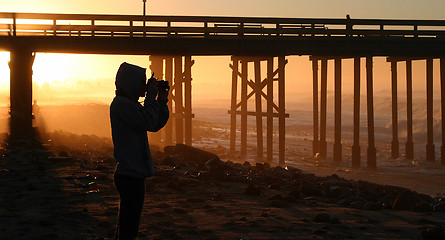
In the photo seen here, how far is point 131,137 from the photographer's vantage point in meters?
4.93

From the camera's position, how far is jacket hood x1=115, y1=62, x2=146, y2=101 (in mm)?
4911

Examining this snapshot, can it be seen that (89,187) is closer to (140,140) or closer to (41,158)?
(41,158)

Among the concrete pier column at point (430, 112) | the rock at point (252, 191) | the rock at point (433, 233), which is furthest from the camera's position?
the concrete pier column at point (430, 112)

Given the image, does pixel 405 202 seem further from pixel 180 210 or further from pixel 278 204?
pixel 180 210

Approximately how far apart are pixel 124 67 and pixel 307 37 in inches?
720

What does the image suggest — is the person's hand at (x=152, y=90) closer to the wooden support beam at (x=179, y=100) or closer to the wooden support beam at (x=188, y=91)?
the wooden support beam at (x=188, y=91)

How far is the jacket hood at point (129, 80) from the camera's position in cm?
491

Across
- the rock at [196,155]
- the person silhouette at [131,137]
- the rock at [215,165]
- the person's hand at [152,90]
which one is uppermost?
the person's hand at [152,90]

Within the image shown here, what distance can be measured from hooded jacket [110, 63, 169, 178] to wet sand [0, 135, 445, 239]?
303 centimetres

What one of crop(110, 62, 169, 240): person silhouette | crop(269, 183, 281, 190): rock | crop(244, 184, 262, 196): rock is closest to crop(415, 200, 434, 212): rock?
crop(244, 184, 262, 196): rock

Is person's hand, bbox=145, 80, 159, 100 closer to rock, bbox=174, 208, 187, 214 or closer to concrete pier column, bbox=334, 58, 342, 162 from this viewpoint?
rock, bbox=174, 208, 187, 214

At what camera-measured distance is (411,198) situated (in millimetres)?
10766

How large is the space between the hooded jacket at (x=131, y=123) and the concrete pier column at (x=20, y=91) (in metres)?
17.0

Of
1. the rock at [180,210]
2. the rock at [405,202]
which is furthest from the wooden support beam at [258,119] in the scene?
the rock at [180,210]
